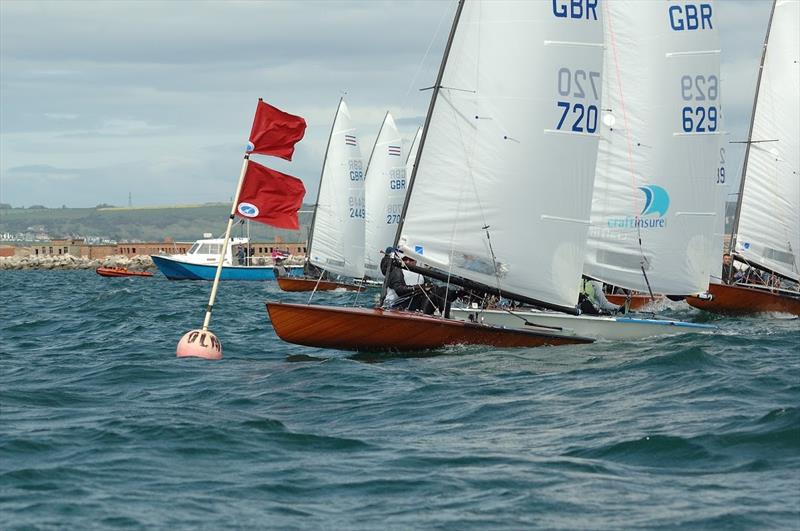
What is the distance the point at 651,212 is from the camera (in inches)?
953

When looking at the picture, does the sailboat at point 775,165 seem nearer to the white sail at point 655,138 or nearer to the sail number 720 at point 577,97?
the white sail at point 655,138

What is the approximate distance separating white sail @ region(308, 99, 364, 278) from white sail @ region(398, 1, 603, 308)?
94.4 ft

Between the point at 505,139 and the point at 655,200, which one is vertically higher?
the point at 505,139

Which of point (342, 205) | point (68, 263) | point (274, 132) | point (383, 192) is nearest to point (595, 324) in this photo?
point (274, 132)

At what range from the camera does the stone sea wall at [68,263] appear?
104m

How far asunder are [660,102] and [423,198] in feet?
27.4

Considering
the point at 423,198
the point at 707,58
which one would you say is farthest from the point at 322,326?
the point at 707,58

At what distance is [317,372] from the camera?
15.0m

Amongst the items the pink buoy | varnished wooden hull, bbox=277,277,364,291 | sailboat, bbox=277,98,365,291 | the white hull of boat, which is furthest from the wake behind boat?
the pink buoy

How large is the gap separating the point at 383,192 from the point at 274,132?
29.2 meters

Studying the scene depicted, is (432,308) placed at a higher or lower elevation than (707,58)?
lower

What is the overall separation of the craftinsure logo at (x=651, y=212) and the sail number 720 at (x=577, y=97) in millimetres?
6003

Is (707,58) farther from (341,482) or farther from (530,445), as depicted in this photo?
(341,482)

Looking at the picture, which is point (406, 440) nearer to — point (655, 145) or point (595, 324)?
point (595, 324)
